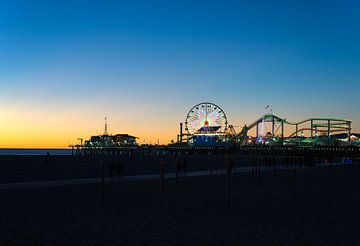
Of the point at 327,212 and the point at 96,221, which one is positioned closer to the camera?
the point at 96,221

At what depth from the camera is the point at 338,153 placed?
88.8 meters

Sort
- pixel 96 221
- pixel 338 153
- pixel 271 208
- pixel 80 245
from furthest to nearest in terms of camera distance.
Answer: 1. pixel 338 153
2. pixel 271 208
3. pixel 96 221
4. pixel 80 245

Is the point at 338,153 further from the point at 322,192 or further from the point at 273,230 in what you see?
the point at 273,230

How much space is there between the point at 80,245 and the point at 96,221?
2.90 metres

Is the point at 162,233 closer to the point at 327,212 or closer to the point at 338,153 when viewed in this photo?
the point at 327,212

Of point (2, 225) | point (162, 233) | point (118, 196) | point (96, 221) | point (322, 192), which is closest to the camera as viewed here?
point (162, 233)

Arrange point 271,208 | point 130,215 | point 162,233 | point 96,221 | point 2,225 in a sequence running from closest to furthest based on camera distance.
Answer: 1. point 162,233
2. point 2,225
3. point 96,221
4. point 130,215
5. point 271,208

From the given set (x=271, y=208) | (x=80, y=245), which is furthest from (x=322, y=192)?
(x=80, y=245)

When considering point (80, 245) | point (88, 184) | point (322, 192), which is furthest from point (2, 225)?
point (322, 192)

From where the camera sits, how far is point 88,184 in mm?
22047

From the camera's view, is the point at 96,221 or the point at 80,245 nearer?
the point at 80,245

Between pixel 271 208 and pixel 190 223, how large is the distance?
12.3 ft

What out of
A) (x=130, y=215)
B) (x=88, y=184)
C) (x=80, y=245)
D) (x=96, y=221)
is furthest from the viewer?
(x=88, y=184)

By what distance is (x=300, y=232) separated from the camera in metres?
9.74
